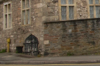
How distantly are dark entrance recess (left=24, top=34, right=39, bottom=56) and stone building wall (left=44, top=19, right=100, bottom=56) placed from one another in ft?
3.25

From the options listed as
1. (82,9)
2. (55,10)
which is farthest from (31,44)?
(82,9)

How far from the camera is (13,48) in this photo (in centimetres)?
1518

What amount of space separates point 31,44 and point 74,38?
306 cm

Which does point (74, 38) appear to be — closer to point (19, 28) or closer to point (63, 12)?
point (63, 12)

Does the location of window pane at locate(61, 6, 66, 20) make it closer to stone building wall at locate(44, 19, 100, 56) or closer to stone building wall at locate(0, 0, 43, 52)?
stone building wall at locate(44, 19, 100, 56)

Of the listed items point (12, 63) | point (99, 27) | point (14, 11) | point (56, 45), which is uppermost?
point (14, 11)

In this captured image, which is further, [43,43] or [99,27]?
[43,43]

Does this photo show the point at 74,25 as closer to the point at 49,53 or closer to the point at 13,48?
the point at 49,53

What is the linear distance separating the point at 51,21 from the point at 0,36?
18.5 feet

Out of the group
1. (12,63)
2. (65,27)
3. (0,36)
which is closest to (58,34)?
(65,27)

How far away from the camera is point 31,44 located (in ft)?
45.0

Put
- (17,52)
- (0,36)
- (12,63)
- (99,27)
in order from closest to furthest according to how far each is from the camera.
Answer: (12,63) < (99,27) < (17,52) < (0,36)

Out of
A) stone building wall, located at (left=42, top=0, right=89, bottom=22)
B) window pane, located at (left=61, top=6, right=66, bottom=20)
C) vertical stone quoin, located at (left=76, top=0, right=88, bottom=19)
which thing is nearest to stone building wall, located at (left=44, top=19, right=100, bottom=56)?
stone building wall, located at (left=42, top=0, right=89, bottom=22)

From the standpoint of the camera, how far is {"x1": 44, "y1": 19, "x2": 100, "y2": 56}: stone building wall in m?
12.3
